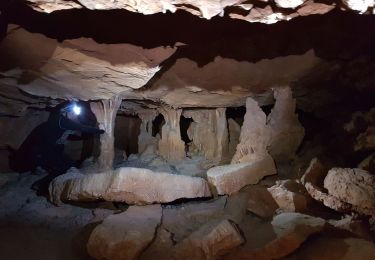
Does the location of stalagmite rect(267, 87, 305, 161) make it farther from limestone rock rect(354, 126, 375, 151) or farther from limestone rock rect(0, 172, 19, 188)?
limestone rock rect(0, 172, 19, 188)

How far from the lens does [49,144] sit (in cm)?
1077

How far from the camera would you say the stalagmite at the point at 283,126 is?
21.8ft

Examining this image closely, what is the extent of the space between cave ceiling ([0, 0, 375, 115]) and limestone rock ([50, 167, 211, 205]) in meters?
1.70

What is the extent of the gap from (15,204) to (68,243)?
2476mm

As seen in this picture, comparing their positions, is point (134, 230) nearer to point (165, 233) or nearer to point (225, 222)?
point (165, 233)

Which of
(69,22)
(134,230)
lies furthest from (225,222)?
(69,22)

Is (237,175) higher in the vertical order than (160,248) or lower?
higher

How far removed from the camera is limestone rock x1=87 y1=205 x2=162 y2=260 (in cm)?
443

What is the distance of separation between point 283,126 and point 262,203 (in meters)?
2.27

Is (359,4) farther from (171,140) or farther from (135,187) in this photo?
(171,140)

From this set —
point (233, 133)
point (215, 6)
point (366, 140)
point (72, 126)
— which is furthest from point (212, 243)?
point (72, 126)

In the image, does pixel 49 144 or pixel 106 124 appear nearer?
pixel 106 124

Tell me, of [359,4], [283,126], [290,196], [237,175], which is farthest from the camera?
[283,126]

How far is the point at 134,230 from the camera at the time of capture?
15.5 feet
